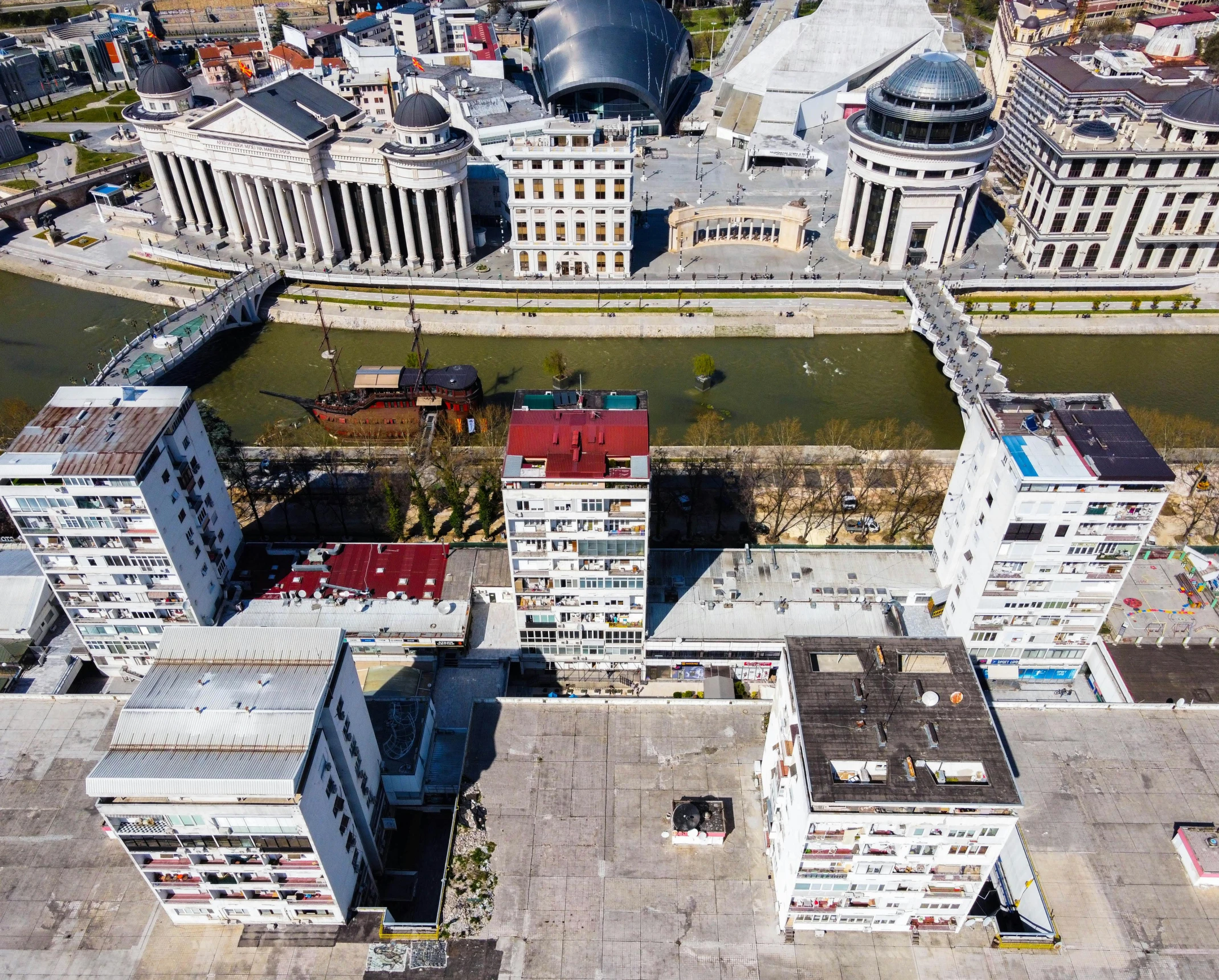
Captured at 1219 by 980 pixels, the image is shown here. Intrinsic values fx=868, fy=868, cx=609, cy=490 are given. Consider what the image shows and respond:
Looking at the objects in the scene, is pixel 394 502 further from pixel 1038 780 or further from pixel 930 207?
pixel 930 207

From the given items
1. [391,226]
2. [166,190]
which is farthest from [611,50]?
[166,190]

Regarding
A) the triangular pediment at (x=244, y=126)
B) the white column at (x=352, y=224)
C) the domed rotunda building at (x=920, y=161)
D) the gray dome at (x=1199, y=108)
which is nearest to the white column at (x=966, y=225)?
the domed rotunda building at (x=920, y=161)

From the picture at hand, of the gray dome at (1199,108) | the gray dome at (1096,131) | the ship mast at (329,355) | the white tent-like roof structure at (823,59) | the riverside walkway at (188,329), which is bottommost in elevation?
the ship mast at (329,355)

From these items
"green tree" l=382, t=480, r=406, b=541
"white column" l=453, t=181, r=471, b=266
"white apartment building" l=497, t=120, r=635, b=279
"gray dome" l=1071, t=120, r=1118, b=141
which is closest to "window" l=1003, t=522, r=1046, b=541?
"green tree" l=382, t=480, r=406, b=541

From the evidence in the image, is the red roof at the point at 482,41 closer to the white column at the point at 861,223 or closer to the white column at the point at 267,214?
the white column at the point at 267,214

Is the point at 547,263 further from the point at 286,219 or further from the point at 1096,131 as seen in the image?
the point at 1096,131

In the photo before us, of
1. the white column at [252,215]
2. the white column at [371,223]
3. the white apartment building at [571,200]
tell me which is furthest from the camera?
the white column at [252,215]

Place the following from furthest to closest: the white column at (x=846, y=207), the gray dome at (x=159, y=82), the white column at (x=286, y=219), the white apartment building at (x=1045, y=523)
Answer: the gray dome at (x=159, y=82), the white column at (x=846, y=207), the white column at (x=286, y=219), the white apartment building at (x=1045, y=523)
